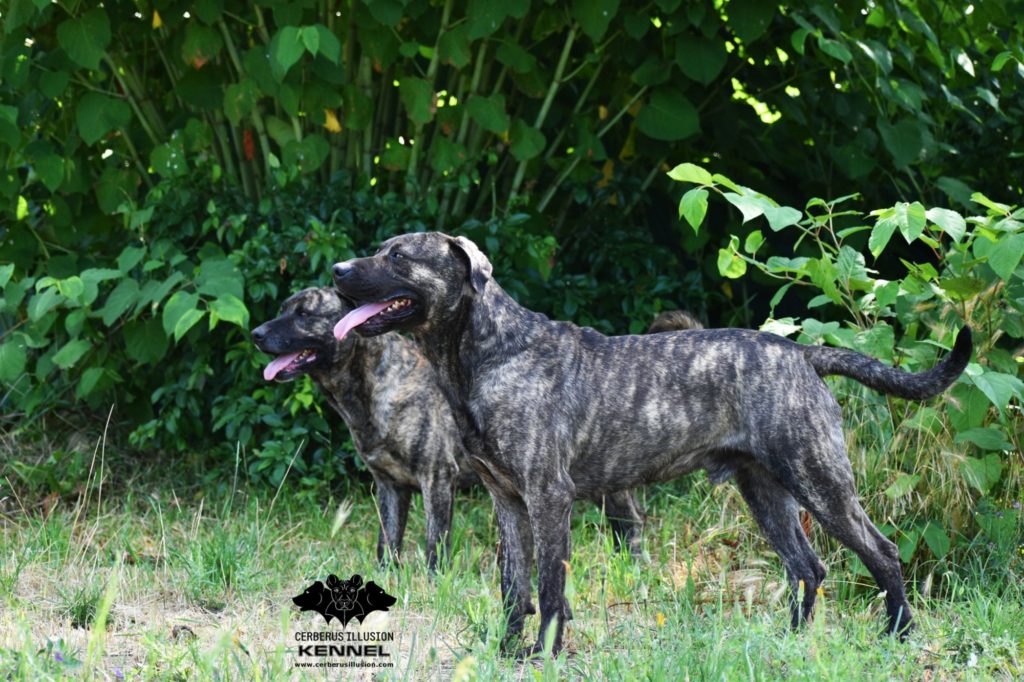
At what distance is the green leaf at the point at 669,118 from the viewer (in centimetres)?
680

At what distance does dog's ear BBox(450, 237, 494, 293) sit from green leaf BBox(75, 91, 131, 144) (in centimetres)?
291

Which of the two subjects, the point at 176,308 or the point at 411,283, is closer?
the point at 411,283

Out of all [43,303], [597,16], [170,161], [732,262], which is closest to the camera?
[732,262]

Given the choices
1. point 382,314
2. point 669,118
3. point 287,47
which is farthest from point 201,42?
point 382,314

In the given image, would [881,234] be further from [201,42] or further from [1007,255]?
[201,42]

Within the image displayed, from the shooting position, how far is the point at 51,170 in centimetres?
679

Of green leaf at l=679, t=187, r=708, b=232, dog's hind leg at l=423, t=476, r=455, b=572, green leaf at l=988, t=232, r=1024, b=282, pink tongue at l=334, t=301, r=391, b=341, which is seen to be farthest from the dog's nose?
green leaf at l=988, t=232, r=1024, b=282

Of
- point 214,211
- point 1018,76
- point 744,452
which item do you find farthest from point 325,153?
point 1018,76

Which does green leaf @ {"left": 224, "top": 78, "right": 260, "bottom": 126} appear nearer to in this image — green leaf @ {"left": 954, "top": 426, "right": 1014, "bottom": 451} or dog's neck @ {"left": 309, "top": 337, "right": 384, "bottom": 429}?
dog's neck @ {"left": 309, "top": 337, "right": 384, "bottom": 429}

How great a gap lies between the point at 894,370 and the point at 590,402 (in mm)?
1080

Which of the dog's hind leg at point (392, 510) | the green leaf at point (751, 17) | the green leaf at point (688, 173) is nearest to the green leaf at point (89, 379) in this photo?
the dog's hind leg at point (392, 510)

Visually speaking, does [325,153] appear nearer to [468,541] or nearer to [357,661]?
[468,541]

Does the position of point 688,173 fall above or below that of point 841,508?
above

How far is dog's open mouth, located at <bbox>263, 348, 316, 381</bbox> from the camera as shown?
19.2ft
